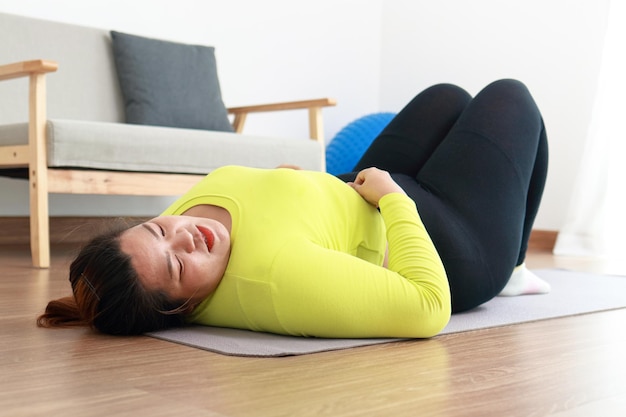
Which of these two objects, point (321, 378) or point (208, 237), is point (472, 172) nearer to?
point (208, 237)

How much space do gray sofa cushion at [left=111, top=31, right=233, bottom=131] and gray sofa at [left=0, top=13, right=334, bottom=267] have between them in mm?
86

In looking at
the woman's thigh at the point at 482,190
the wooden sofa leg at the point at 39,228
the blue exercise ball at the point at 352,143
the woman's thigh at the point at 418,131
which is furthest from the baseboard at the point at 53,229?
the woman's thigh at the point at 482,190

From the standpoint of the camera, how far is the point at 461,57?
16.8ft

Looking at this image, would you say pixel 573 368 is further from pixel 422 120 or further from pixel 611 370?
pixel 422 120

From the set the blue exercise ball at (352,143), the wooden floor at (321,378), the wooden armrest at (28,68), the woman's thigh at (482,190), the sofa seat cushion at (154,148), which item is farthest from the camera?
the blue exercise ball at (352,143)

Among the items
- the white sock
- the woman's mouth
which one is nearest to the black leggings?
the white sock

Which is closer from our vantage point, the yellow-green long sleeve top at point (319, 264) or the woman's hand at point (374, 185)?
the yellow-green long sleeve top at point (319, 264)

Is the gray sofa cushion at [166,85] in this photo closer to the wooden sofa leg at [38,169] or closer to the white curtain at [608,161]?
the wooden sofa leg at [38,169]

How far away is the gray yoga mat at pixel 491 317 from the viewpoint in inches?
56.6

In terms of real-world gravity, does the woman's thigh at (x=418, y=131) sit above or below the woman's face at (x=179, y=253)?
above

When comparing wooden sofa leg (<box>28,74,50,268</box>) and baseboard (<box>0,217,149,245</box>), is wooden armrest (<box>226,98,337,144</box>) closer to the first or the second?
baseboard (<box>0,217,149,245</box>)

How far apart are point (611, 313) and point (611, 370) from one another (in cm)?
78

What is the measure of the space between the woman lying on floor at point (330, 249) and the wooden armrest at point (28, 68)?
53.6 inches

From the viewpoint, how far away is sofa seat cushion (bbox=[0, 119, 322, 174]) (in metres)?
2.96
